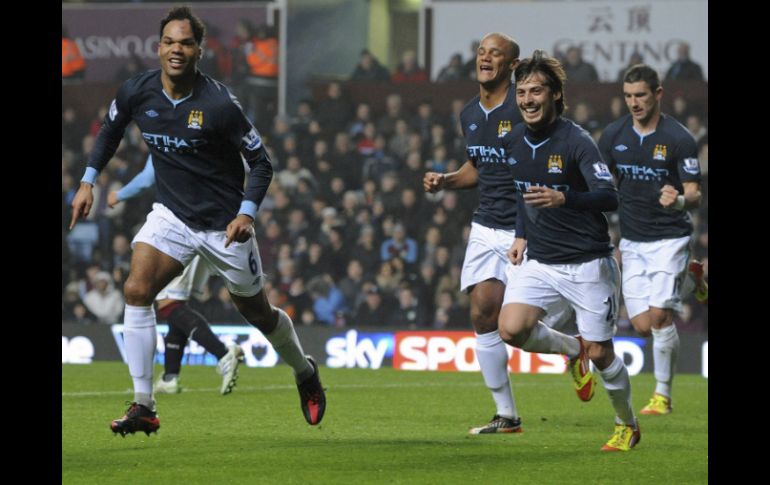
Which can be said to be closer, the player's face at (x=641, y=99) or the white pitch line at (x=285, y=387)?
the player's face at (x=641, y=99)

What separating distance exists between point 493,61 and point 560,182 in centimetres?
127

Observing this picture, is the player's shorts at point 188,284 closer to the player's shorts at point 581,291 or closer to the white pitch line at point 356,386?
the white pitch line at point 356,386

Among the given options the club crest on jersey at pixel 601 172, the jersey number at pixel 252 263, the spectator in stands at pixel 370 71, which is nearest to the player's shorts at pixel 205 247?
the jersey number at pixel 252 263

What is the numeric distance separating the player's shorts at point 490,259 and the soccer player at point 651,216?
2.27m

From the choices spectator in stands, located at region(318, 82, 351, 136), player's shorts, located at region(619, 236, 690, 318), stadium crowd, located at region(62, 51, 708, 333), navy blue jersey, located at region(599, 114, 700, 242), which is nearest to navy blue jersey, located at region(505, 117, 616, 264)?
navy blue jersey, located at region(599, 114, 700, 242)

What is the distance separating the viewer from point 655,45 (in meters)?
19.8

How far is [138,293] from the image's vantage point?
810cm

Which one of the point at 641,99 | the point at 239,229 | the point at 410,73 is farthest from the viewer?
the point at 410,73

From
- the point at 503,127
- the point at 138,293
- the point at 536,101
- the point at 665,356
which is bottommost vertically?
the point at 665,356

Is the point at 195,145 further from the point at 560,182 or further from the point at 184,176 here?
the point at 560,182

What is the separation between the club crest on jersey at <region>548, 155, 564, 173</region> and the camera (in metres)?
8.09

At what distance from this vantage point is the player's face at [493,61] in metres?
9.02

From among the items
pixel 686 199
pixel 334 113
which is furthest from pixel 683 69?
pixel 686 199

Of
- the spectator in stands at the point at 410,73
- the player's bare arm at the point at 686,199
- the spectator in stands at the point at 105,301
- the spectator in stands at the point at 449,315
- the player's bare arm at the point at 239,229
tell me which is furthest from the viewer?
the spectator in stands at the point at 410,73
